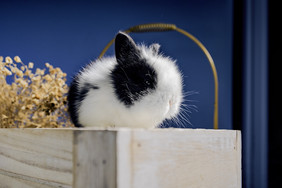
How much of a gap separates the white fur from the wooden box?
0.27 feet

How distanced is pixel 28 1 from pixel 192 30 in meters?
0.83

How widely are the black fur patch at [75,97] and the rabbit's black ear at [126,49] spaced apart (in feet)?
0.30

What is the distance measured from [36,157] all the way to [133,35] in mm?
1056

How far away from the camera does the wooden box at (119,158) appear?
0.46 metres

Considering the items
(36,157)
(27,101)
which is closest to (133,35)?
(27,101)

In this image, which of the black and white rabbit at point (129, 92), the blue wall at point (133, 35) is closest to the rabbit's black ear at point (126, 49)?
the black and white rabbit at point (129, 92)

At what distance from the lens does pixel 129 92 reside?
24.9 inches

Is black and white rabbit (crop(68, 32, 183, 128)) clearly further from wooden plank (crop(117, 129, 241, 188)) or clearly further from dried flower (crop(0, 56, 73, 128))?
dried flower (crop(0, 56, 73, 128))

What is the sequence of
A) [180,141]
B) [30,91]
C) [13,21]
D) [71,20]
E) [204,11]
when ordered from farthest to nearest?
[204,11] < [71,20] < [13,21] < [30,91] < [180,141]

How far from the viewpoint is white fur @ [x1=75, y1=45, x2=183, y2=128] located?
24.8 inches

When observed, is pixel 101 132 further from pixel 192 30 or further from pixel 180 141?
pixel 192 30

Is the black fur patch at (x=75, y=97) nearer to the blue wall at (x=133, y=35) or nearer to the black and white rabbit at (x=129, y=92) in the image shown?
the black and white rabbit at (x=129, y=92)

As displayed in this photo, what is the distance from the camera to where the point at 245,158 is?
170 centimetres
